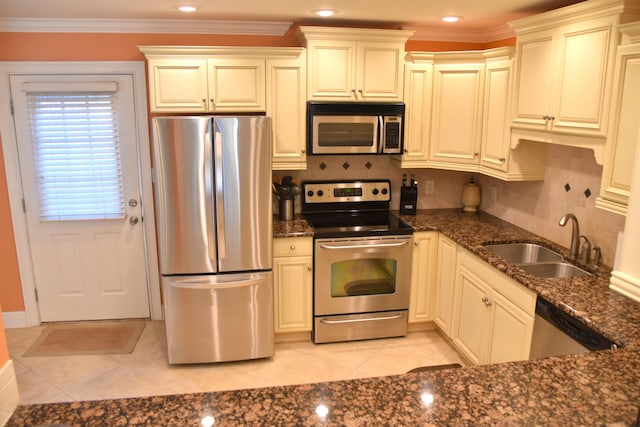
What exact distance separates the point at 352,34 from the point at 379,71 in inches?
13.0

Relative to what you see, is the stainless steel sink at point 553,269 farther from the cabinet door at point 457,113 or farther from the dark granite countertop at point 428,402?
the dark granite countertop at point 428,402

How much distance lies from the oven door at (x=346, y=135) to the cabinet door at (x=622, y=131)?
1.70 meters

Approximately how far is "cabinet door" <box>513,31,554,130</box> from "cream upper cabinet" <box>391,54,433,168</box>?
2.49 ft

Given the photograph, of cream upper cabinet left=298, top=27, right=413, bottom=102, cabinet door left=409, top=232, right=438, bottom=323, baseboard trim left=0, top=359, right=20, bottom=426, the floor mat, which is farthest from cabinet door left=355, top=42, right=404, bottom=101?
baseboard trim left=0, top=359, right=20, bottom=426

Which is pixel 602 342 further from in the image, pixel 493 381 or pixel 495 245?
pixel 495 245

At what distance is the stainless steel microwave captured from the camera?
353 centimetres

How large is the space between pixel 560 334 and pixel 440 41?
2.59 metres

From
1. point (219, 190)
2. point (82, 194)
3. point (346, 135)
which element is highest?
point (346, 135)

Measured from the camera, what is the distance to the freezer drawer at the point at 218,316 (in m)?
3.22

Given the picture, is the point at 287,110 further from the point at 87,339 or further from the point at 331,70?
the point at 87,339

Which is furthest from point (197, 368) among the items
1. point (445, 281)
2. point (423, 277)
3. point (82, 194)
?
point (445, 281)

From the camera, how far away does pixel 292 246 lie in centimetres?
347

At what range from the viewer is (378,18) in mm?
3344

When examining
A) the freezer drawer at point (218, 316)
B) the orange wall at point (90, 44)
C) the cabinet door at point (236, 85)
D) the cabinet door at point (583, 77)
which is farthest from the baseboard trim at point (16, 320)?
the cabinet door at point (583, 77)
